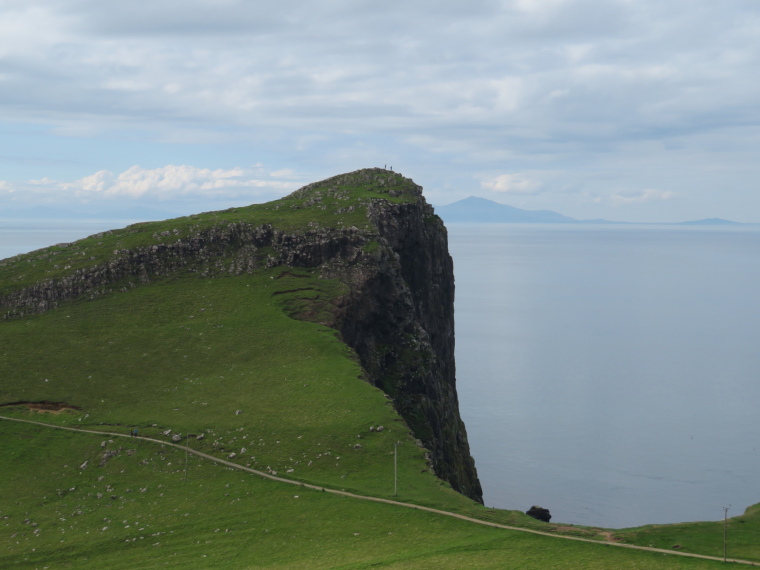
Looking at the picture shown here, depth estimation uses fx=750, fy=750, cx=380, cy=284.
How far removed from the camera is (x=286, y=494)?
6203 centimetres

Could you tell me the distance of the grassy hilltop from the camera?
54.3m

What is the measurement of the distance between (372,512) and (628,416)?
131 meters

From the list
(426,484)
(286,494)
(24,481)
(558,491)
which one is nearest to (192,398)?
(24,481)

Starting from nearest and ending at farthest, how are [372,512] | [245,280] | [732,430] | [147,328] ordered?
[372,512], [147,328], [245,280], [732,430]

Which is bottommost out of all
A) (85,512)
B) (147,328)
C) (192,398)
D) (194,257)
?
(85,512)

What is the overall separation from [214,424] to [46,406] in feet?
67.4

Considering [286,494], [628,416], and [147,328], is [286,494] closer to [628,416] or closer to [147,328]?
[147,328]

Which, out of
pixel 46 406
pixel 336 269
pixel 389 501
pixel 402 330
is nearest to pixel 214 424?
pixel 46 406

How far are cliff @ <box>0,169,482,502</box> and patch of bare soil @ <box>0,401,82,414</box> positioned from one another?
2411cm

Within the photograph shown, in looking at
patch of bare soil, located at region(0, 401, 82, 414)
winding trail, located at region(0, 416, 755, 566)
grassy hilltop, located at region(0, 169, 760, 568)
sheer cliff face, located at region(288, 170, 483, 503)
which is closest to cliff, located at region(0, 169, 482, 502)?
sheer cliff face, located at region(288, 170, 483, 503)

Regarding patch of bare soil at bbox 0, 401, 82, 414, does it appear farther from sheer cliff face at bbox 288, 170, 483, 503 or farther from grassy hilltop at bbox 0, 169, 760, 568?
sheer cliff face at bbox 288, 170, 483, 503

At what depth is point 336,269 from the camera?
11000cm

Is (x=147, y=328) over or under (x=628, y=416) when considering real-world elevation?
over

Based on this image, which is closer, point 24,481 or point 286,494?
point 286,494
